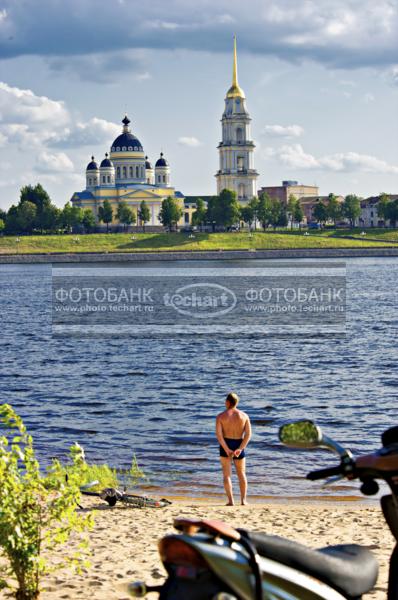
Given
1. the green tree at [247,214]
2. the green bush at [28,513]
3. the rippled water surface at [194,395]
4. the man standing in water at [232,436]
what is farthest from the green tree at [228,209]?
the green bush at [28,513]

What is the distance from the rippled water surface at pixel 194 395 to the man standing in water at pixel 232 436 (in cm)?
123

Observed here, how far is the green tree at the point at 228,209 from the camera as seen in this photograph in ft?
527

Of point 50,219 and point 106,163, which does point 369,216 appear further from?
point 50,219

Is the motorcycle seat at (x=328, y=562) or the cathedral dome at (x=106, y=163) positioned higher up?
the cathedral dome at (x=106, y=163)

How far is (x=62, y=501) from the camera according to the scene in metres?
6.59

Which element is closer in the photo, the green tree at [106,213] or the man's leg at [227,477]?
the man's leg at [227,477]

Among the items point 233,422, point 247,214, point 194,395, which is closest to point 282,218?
point 247,214

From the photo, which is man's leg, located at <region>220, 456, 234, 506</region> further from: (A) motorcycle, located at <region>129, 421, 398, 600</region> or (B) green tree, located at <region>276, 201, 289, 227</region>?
(B) green tree, located at <region>276, 201, 289, 227</region>

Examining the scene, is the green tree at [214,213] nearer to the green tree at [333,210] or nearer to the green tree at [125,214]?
the green tree at [125,214]

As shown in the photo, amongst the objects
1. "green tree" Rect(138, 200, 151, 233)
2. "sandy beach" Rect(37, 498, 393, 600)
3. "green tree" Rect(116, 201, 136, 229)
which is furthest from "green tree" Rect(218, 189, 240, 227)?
"sandy beach" Rect(37, 498, 393, 600)

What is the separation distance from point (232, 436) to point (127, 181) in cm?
17959

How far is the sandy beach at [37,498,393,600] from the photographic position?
24.5 feet

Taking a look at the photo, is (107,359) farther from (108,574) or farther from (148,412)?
(108,574)

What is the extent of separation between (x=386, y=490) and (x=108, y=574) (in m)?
6.51
